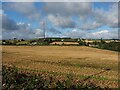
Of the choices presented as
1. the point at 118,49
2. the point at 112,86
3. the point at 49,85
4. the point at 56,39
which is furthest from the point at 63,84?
the point at 56,39

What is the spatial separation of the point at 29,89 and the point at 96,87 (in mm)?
3654

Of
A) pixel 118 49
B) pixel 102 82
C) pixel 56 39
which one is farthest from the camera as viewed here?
pixel 56 39

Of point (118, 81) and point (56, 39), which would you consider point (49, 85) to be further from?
point (56, 39)

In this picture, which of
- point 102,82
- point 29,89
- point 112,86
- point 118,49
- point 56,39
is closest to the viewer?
point 29,89

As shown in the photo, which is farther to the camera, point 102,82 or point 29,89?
point 102,82

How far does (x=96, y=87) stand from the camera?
15.7 meters

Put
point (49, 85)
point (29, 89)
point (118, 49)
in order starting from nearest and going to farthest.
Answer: point (29, 89)
point (49, 85)
point (118, 49)

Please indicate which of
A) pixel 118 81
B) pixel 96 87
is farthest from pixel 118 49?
pixel 96 87

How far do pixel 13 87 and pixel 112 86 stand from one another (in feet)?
18.5

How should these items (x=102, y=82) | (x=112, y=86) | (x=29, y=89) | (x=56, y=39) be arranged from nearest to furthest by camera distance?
(x=29, y=89) < (x=112, y=86) < (x=102, y=82) < (x=56, y=39)

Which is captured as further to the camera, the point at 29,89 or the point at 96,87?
the point at 96,87

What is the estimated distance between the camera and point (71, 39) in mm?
86188

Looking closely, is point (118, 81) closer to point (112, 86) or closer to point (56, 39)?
point (112, 86)

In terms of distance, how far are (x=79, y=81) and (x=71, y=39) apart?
68.7m
